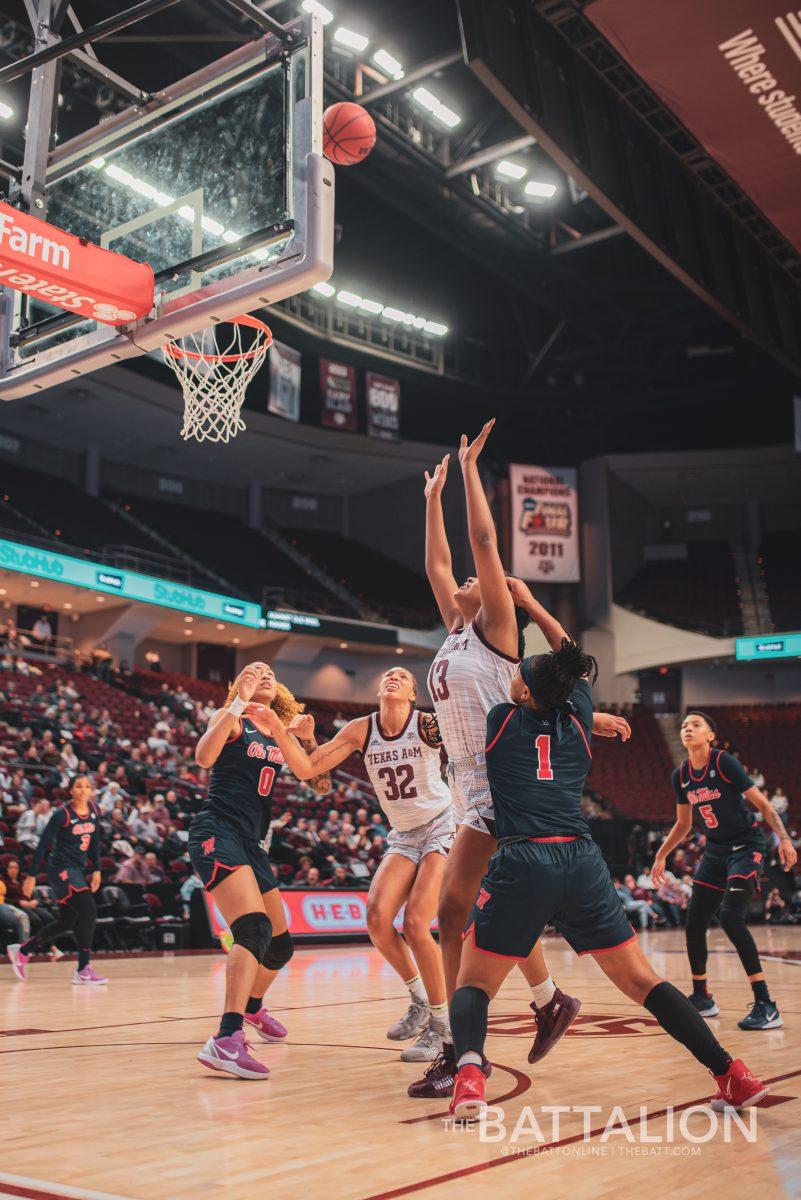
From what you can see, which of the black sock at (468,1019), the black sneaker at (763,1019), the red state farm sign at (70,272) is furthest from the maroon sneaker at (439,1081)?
the red state farm sign at (70,272)

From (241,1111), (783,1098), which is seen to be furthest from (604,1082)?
(241,1111)

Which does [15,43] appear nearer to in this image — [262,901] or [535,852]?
[262,901]

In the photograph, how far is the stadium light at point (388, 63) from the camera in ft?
69.7

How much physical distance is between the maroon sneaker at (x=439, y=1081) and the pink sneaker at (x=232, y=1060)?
0.79 metres

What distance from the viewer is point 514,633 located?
489 centimetres

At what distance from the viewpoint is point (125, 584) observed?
28.5 m

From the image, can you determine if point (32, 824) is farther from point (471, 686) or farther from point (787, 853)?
point (471, 686)

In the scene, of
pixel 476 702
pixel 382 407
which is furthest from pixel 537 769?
pixel 382 407

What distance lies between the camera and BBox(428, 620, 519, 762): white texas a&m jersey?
4949 mm

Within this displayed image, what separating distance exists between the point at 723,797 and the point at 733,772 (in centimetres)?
21

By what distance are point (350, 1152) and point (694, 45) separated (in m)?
10.4

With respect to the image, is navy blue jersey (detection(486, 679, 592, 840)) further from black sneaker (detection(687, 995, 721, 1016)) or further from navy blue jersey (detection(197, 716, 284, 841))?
black sneaker (detection(687, 995, 721, 1016))

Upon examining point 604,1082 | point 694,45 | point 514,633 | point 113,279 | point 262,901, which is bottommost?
point 604,1082

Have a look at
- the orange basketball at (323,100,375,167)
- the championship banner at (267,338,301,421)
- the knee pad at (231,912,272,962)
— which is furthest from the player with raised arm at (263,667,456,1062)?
the championship banner at (267,338,301,421)
